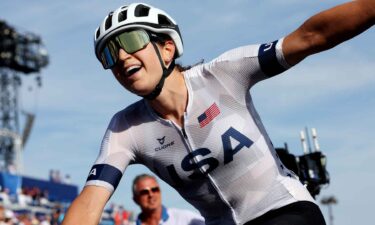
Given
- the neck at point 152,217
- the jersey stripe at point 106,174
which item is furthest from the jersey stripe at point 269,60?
the neck at point 152,217

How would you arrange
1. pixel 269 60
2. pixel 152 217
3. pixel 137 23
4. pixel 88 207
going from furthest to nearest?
pixel 152 217, pixel 137 23, pixel 88 207, pixel 269 60

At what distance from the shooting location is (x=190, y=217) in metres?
7.93

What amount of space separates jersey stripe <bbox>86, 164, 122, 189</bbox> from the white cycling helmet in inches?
29.5

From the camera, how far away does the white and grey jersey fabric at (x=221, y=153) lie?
425 centimetres

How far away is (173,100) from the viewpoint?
4.46 m

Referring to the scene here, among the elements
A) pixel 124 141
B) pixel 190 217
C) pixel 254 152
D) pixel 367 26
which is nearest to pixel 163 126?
pixel 124 141

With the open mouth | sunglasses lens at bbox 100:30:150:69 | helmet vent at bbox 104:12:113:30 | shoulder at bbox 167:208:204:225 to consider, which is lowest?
shoulder at bbox 167:208:204:225

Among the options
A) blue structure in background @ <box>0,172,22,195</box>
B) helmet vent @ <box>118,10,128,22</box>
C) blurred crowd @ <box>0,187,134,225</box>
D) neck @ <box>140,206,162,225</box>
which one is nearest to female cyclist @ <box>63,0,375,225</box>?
helmet vent @ <box>118,10,128,22</box>

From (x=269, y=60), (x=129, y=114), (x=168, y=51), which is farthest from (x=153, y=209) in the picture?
(x=269, y=60)

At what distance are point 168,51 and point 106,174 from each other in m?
0.93

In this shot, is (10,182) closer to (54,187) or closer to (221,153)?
(54,187)

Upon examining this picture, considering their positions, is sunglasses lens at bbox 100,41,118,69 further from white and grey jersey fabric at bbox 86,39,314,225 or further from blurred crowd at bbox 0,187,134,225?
blurred crowd at bbox 0,187,134,225

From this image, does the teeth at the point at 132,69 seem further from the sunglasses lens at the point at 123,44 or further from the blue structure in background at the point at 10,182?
the blue structure in background at the point at 10,182

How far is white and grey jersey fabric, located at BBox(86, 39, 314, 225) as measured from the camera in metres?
4.25
